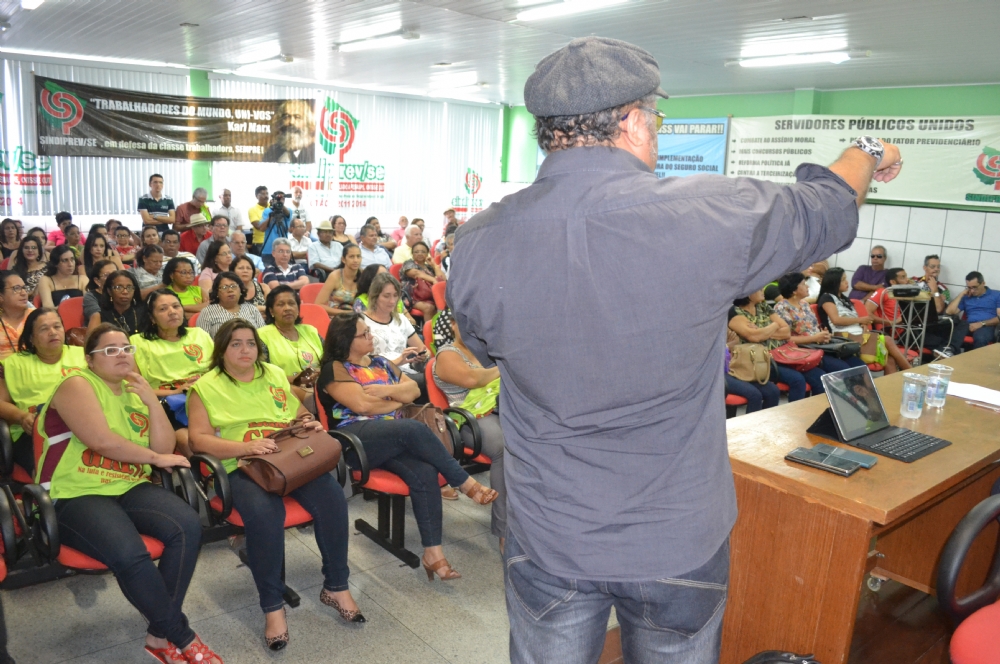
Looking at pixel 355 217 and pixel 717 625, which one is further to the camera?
pixel 355 217

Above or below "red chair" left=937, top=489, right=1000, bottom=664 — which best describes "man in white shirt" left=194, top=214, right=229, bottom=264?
above

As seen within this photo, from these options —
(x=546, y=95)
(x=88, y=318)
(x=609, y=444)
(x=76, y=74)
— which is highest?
(x=76, y=74)

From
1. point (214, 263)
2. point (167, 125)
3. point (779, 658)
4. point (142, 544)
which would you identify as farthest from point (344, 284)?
point (167, 125)

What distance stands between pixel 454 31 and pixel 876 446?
6644mm

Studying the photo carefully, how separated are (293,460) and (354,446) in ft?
1.16

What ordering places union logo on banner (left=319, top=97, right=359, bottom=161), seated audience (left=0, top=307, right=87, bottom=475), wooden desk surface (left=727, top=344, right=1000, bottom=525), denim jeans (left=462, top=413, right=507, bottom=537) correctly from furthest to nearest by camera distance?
union logo on banner (left=319, top=97, right=359, bottom=161) → denim jeans (left=462, top=413, right=507, bottom=537) → seated audience (left=0, top=307, right=87, bottom=475) → wooden desk surface (left=727, top=344, right=1000, bottom=525)

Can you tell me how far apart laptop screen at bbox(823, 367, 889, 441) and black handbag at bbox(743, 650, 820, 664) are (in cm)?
63

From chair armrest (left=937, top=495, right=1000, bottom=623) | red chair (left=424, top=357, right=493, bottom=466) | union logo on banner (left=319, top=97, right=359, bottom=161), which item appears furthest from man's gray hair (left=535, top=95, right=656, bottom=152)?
union logo on banner (left=319, top=97, right=359, bottom=161)

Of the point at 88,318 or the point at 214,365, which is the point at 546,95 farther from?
the point at 88,318

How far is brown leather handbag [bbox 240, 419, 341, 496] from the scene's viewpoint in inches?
108

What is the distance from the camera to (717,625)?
1.14 metres

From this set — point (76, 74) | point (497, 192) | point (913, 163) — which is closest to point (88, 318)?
point (76, 74)

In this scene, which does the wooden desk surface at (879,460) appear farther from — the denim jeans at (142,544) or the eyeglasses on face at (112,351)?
the eyeglasses on face at (112,351)

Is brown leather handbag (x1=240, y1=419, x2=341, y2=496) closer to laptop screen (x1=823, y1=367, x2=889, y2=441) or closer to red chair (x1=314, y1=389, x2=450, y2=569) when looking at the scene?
red chair (x1=314, y1=389, x2=450, y2=569)
